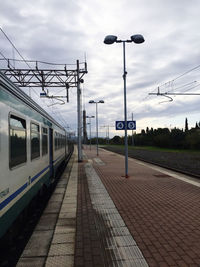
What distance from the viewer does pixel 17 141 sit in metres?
3.88

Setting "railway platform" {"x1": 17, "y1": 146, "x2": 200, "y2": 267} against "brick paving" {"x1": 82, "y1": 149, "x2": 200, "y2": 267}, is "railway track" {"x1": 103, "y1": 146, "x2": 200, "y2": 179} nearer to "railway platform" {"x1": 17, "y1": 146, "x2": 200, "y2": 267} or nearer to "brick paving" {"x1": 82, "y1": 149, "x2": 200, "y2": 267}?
"brick paving" {"x1": 82, "y1": 149, "x2": 200, "y2": 267}

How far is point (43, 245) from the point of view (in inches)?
148

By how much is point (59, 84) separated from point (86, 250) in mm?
13297

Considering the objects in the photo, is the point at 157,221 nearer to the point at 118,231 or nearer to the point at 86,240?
the point at 118,231

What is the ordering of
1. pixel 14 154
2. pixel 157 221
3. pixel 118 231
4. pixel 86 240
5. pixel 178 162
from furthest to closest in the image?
pixel 178 162 → pixel 157 221 → pixel 118 231 → pixel 86 240 → pixel 14 154

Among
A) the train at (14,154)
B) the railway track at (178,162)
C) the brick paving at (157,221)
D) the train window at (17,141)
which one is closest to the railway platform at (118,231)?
the brick paving at (157,221)

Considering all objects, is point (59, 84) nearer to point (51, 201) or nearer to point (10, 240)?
point (51, 201)

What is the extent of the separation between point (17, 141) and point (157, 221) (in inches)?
143

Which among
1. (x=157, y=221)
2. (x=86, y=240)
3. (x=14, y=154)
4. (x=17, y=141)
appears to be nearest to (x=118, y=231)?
(x=86, y=240)

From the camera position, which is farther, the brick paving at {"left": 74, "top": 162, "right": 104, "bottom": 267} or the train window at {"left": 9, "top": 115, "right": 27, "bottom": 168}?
the train window at {"left": 9, "top": 115, "right": 27, "bottom": 168}

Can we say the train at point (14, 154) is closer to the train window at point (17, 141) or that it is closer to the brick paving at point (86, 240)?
the train window at point (17, 141)

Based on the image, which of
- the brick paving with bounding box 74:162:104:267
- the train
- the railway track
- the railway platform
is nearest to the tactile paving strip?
the railway platform

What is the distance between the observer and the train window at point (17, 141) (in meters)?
3.58

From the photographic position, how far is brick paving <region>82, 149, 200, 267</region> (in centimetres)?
337
